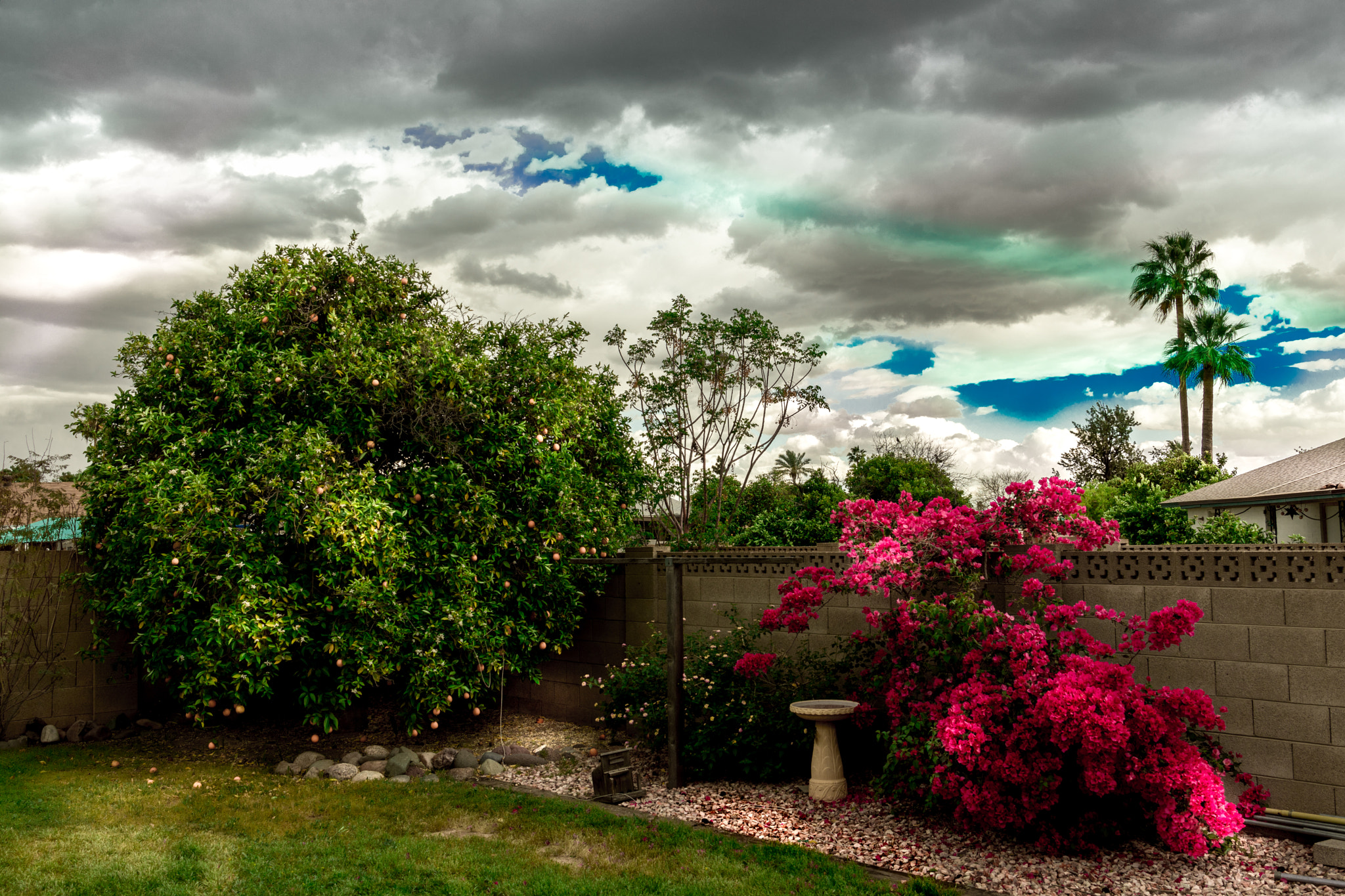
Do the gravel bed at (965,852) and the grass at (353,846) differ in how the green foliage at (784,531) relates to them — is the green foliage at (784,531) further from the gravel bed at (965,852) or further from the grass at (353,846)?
the grass at (353,846)

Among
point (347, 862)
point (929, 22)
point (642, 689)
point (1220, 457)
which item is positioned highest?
point (929, 22)

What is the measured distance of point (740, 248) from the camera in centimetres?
1667

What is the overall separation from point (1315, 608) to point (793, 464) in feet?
133

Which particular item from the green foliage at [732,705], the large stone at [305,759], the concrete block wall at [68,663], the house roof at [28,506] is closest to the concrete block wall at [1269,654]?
the green foliage at [732,705]

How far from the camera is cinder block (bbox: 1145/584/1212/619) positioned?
5.72m

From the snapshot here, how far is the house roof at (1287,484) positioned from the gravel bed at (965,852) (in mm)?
11834

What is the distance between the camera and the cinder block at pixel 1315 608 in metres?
5.24

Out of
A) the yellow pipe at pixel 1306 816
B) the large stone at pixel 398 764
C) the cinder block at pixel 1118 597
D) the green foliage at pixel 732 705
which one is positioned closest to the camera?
the yellow pipe at pixel 1306 816

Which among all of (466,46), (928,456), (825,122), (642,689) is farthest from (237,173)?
(928,456)

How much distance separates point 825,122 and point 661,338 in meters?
7.66

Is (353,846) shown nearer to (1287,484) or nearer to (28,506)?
(28,506)

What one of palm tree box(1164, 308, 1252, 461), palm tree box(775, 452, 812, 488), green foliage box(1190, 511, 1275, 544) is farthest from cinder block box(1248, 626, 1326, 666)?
palm tree box(775, 452, 812, 488)

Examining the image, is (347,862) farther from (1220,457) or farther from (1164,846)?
(1220,457)

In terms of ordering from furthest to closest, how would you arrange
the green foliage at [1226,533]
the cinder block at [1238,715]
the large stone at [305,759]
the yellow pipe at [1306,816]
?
1. the green foliage at [1226,533]
2. the large stone at [305,759]
3. the cinder block at [1238,715]
4. the yellow pipe at [1306,816]
